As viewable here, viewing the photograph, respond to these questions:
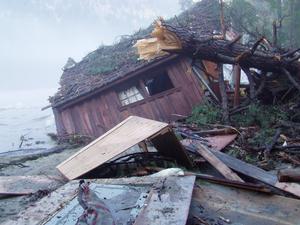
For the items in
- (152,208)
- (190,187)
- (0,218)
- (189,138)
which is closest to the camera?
(152,208)

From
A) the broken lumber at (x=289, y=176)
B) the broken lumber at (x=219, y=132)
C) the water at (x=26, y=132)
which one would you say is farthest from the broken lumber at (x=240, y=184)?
the water at (x=26, y=132)

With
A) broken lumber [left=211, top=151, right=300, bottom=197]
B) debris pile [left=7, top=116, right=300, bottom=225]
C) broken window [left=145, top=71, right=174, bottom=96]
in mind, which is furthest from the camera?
broken window [left=145, top=71, right=174, bottom=96]

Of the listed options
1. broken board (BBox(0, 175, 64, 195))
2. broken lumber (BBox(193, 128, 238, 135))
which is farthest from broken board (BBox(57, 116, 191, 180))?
broken lumber (BBox(193, 128, 238, 135))

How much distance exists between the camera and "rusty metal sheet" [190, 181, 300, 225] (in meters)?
3.43

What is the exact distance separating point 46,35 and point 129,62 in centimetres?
5235

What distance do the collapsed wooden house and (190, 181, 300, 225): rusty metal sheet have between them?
6.95m

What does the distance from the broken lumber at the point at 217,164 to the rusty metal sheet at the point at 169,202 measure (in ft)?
3.37

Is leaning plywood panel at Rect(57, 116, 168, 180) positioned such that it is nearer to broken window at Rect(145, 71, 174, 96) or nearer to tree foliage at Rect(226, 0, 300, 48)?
broken window at Rect(145, 71, 174, 96)

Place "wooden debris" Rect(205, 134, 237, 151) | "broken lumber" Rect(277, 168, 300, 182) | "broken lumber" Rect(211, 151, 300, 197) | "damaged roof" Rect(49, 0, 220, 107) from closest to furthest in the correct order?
"broken lumber" Rect(277, 168, 300, 182)
"broken lumber" Rect(211, 151, 300, 197)
"wooden debris" Rect(205, 134, 237, 151)
"damaged roof" Rect(49, 0, 220, 107)

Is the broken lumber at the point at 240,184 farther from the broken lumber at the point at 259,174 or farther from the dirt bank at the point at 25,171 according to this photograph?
the dirt bank at the point at 25,171

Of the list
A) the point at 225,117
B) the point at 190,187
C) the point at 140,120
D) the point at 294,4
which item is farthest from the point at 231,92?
the point at 294,4

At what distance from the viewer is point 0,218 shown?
4645 millimetres

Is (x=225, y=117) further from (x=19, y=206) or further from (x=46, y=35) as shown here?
(x=46, y=35)

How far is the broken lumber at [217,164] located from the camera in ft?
15.8
